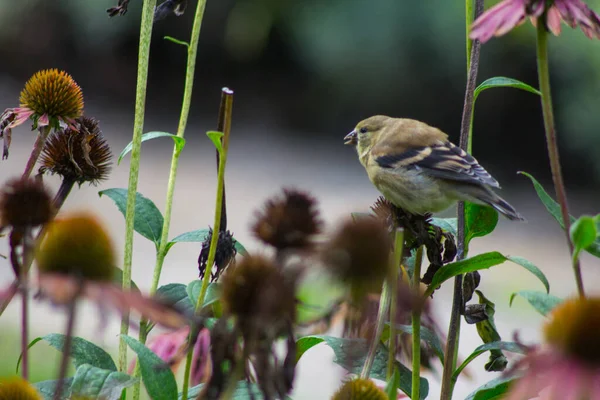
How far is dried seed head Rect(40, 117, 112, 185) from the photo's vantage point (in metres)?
1.30

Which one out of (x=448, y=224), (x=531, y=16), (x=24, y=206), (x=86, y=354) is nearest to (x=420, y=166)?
(x=448, y=224)

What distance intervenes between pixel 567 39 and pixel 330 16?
2073mm

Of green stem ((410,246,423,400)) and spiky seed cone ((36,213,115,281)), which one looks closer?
spiky seed cone ((36,213,115,281))

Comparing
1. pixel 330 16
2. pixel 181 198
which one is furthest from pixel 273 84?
pixel 181 198

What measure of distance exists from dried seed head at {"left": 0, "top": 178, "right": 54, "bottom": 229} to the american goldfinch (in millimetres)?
1038

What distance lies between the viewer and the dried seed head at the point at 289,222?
0.77m

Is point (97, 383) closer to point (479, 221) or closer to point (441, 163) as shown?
point (479, 221)

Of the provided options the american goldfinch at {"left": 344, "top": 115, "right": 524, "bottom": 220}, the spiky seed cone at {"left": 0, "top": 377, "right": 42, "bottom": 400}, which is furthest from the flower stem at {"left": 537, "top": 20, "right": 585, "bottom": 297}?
the american goldfinch at {"left": 344, "top": 115, "right": 524, "bottom": 220}

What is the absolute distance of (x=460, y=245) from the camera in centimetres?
122

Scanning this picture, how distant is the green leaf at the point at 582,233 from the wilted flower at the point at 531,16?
17 cm

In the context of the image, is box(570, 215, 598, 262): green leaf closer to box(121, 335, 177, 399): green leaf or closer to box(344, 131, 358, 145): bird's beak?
box(121, 335, 177, 399): green leaf

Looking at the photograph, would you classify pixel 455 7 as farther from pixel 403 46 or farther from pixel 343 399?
pixel 343 399

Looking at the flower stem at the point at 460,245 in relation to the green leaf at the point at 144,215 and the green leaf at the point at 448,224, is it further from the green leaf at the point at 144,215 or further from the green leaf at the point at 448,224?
the green leaf at the point at 144,215

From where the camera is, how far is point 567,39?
712 cm
